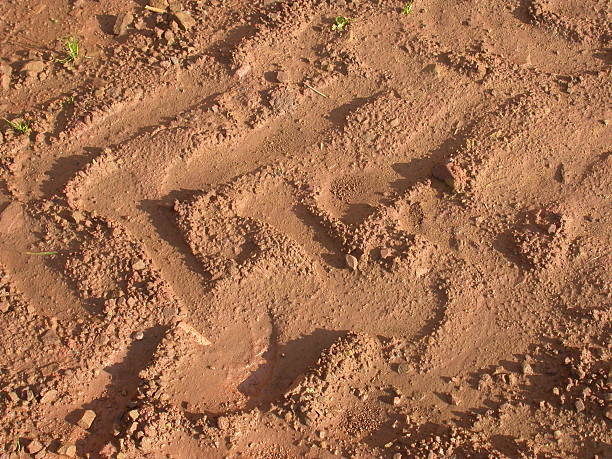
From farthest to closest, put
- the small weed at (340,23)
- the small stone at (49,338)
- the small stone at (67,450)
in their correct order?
1. the small weed at (340,23)
2. the small stone at (49,338)
3. the small stone at (67,450)

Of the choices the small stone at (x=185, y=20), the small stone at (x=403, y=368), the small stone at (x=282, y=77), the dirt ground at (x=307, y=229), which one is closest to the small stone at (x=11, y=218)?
the dirt ground at (x=307, y=229)

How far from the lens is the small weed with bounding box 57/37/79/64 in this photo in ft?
11.0

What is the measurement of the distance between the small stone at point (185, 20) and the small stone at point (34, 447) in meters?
2.29

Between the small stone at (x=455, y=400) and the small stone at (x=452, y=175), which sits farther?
the small stone at (x=452, y=175)

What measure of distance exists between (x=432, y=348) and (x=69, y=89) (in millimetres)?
2403

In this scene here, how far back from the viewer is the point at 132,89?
3.26 meters

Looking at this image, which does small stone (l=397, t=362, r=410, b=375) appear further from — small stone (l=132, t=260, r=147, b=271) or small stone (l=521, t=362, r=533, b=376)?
small stone (l=132, t=260, r=147, b=271)

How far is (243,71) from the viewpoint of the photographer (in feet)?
10.7

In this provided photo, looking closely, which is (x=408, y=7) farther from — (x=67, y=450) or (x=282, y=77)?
(x=67, y=450)

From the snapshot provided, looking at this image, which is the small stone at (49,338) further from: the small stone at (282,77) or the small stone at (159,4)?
the small stone at (159,4)

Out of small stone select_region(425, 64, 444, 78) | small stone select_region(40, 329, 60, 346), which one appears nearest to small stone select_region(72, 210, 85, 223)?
small stone select_region(40, 329, 60, 346)

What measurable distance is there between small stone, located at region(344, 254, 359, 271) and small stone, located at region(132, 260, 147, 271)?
102 centimetres

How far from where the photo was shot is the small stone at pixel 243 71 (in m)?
3.26

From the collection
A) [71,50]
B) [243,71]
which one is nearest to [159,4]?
[71,50]
